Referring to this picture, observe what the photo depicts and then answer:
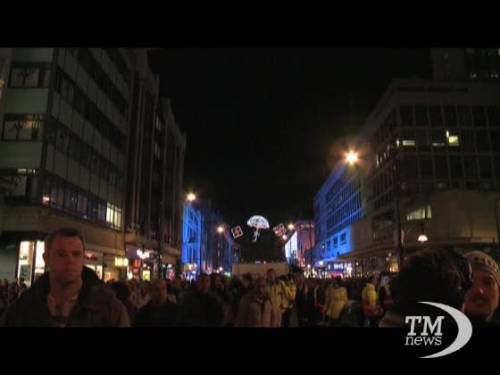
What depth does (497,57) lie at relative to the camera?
81.6 metres

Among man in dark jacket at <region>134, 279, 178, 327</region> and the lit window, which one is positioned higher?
the lit window

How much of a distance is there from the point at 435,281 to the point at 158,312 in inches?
200

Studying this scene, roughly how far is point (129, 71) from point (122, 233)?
1616 cm

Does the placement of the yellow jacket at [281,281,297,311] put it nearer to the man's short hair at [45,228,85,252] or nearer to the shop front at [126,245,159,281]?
the man's short hair at [45,228,85,252]

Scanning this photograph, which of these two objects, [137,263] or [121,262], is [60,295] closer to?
[121,262]

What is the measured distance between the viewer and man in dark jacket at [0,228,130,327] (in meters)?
7.93

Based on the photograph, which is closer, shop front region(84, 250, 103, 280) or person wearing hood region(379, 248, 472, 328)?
person wearing hood region(379, 248, 472, 328)

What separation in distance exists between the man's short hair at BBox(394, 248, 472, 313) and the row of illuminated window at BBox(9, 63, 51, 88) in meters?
27.0

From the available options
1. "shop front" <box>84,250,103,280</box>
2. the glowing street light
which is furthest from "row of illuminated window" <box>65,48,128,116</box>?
the glowing street light

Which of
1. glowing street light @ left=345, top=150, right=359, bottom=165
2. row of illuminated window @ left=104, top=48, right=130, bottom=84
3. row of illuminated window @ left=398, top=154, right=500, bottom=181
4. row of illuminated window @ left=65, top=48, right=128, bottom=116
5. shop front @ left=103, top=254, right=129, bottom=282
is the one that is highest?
row of illuminated window @ left=104, top=48, right=130, bottom=84

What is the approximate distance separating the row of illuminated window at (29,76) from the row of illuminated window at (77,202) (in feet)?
18.6

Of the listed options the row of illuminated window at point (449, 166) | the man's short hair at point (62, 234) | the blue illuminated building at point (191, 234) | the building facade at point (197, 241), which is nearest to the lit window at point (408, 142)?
the row of illuminated window at point (449, 166)

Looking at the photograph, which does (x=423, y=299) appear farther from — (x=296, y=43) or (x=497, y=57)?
(x=497, y=57)

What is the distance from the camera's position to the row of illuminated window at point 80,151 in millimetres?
30484
